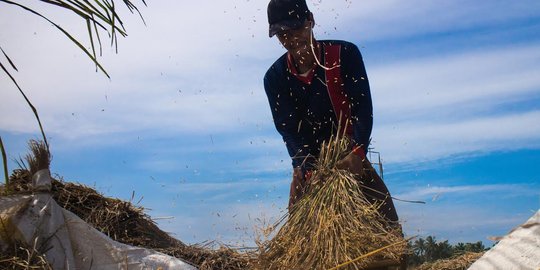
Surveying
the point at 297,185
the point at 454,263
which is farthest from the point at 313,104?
the point at 454,263

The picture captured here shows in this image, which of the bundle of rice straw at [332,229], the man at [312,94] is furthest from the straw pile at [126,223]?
the man at [312,94]

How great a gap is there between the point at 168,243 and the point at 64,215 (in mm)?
1761

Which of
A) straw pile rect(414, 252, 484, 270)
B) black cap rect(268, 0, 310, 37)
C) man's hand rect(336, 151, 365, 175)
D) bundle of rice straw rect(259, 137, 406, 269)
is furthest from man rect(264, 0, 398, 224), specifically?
straw pile rect(414, 252, 484, 270)

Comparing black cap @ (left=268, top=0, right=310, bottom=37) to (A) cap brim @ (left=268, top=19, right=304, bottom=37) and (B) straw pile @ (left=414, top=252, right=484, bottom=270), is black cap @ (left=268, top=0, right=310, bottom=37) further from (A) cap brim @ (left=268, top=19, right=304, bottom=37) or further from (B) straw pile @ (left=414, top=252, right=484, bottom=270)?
(B) straw pile @ (left=414, top=252, right=484, bottom=270)

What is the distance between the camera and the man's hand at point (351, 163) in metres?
4.55

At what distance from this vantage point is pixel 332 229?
418 cm

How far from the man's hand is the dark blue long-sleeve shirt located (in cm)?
19

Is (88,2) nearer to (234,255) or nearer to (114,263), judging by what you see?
(114,263)

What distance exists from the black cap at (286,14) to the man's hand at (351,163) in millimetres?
926

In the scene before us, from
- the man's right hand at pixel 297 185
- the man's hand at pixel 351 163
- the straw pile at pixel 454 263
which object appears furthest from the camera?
the straw pile at pixel 454 263

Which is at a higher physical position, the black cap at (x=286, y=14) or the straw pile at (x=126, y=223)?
the black cap at (x=286, y=14)

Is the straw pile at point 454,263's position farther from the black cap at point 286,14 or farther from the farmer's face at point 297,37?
the black cap at point 286,14

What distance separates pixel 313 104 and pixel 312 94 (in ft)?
0.22

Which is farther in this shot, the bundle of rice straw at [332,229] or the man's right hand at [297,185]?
the man's right hand at [297,185]
